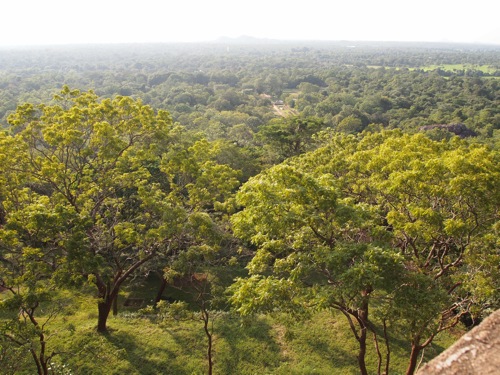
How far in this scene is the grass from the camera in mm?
10758

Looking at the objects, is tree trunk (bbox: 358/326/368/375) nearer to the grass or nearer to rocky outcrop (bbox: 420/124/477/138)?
the grass

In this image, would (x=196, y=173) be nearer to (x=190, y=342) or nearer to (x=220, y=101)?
(x=190, y=342)

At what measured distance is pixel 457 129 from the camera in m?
48.8

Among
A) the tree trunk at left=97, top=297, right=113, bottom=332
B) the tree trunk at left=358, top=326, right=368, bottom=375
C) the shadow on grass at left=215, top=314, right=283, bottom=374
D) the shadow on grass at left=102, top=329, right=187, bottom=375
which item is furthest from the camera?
the tree trunk at left=97, top=297, right=113, bottom=332

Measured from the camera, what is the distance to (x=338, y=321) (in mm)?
13141

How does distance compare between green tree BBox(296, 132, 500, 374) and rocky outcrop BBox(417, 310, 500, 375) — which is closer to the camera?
rocky outcrop BBox(417, 310, 500, 375)

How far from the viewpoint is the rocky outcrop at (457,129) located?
48.1 meters

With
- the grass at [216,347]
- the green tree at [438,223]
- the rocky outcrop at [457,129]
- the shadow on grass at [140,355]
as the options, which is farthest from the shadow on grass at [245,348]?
the rocky outcrop at [457,129]

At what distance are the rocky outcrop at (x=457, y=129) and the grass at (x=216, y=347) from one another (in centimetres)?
4156

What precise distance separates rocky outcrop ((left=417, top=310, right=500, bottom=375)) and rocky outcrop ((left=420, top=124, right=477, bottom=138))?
5011 cm

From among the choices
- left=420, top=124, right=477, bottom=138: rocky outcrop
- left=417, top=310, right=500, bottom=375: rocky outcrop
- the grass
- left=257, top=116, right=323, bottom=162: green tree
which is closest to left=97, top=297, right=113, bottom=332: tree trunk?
the grass

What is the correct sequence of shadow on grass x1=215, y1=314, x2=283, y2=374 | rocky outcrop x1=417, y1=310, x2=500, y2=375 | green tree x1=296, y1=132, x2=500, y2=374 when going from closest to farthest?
1. rocky outcrop x1=417, y1=310, x2=500, y2=375
2. green tree x1=296, y1=132, x2=500, y2=374
3. shadow on grass x1=215, y1=314, x2=283, y2=374

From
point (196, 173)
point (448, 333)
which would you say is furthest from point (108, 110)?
point (448, 333)

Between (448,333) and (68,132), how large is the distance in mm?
14355
